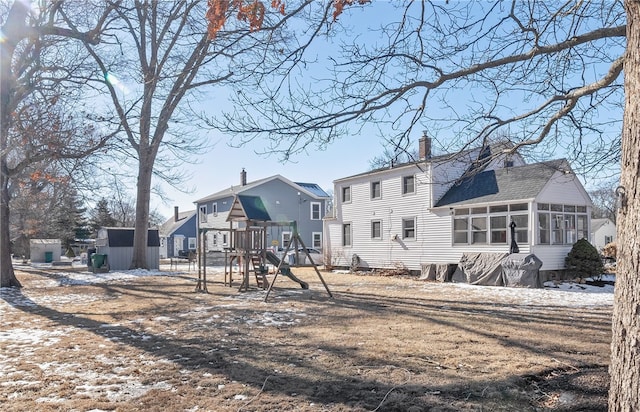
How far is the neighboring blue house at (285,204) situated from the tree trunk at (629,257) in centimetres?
3285

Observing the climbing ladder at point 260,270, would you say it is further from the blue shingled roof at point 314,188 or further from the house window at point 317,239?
the blue shingled roof at point 314,188

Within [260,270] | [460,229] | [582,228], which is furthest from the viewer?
[460,229]

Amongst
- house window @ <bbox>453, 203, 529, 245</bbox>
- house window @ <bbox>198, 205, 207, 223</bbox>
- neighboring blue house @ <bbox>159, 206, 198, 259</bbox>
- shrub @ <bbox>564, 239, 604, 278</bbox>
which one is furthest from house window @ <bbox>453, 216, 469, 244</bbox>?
neighboring blue house @ <bbox>159, 206, 198, 259</bbox>

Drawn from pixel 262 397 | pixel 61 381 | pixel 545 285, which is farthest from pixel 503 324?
pixel 545 285

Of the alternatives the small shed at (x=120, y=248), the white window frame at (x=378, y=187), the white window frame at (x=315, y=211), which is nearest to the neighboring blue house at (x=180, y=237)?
the white window frame at (x=315, y=211)

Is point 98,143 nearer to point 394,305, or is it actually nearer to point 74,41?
point 74,41

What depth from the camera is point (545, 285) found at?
16203 mm

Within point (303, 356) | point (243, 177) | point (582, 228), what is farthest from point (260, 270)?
point (243, 177)

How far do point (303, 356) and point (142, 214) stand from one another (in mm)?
19454

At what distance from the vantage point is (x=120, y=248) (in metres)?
24.5

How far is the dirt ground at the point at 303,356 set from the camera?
414cm

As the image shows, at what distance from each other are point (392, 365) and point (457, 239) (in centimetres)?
1493

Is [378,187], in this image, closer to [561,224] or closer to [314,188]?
[561,224]

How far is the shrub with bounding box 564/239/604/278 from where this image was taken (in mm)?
16734
